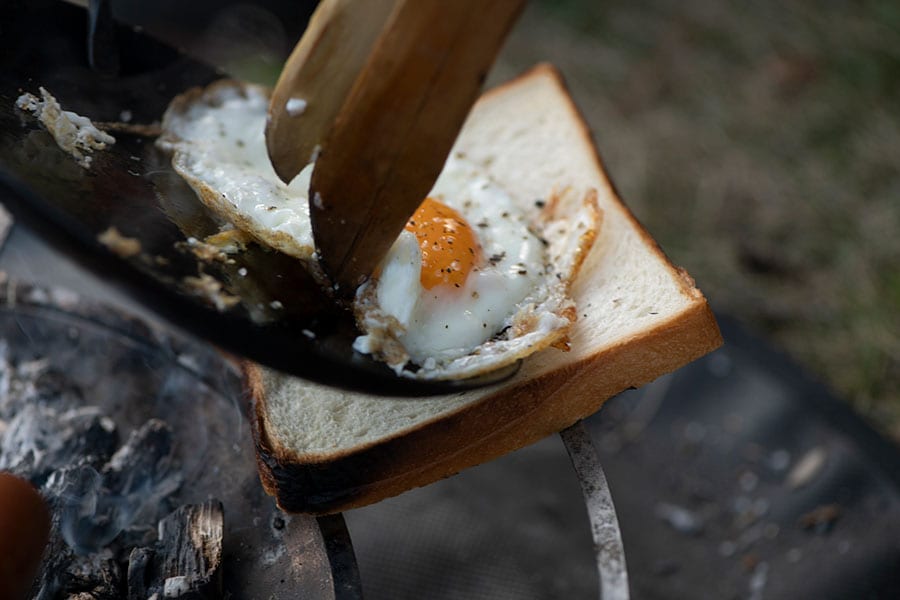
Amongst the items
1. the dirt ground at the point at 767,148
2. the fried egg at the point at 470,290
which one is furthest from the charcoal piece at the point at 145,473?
the dirt ground at the point at 767,148

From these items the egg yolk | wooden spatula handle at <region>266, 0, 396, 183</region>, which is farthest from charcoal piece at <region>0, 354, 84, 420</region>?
the egg yolk

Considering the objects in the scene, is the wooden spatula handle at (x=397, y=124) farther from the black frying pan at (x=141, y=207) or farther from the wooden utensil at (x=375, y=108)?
the black frying pan at (x=141, y=207)

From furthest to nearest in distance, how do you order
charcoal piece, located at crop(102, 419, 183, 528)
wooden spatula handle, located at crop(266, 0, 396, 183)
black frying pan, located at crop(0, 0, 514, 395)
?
charcoal piece, located at crop(102, 419, 183, 528), wooden spatula handle, located at crop(266, 0, 396, 183), black frying pan, located at crop(0, 0, 514, 395)

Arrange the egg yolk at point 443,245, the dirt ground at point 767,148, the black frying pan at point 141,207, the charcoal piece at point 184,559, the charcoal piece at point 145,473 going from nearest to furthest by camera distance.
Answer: the black frying pan at point 141,207
the charcoal piece at point 184,559
the egg yolk at point 443,245
the charcoal piece at point 145,473
the dirt ground at point 767,148

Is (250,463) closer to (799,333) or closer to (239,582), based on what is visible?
(239,582)

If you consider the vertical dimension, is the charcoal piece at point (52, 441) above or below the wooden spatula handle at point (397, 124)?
below

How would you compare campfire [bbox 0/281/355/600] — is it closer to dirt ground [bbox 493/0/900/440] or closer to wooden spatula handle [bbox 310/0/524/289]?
wooden spatula handle [bbox 310/0/524/289]

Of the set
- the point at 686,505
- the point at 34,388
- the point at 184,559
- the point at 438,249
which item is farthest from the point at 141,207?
the point at 686,505
